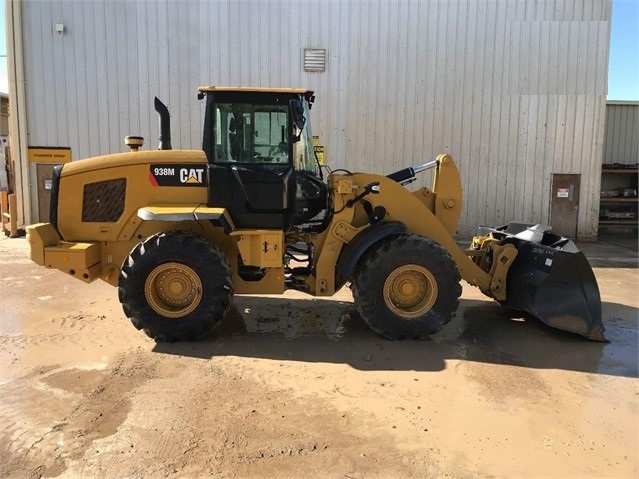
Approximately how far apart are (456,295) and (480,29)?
372 inches

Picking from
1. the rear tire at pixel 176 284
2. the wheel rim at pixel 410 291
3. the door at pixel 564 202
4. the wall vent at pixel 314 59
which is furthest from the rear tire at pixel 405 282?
the door at pixel 564 202

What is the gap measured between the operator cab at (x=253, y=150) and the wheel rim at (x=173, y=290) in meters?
0.74

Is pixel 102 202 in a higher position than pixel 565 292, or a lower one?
higher

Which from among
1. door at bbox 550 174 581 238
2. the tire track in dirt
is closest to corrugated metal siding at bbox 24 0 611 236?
door at bbox 550 174 581 238

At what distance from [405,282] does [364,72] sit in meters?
8.42

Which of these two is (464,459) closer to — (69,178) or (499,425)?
(499,425)

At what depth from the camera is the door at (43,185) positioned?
40.9ft

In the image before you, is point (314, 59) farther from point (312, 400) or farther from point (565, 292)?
point (312, 400)

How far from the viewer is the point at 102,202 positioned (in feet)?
17.8

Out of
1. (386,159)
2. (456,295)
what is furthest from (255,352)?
(386,159)

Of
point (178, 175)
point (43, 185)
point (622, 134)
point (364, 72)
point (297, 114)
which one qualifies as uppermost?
point (364, 72)

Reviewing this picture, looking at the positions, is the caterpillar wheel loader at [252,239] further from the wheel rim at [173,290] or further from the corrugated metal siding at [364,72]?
the corrugated metal siding at [364,72]

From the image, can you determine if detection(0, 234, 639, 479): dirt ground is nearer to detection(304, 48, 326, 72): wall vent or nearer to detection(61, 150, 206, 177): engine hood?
detection(61, 150, 206, 177): engine hood

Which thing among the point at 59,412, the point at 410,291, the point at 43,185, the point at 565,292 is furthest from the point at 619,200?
the point at 43,185
